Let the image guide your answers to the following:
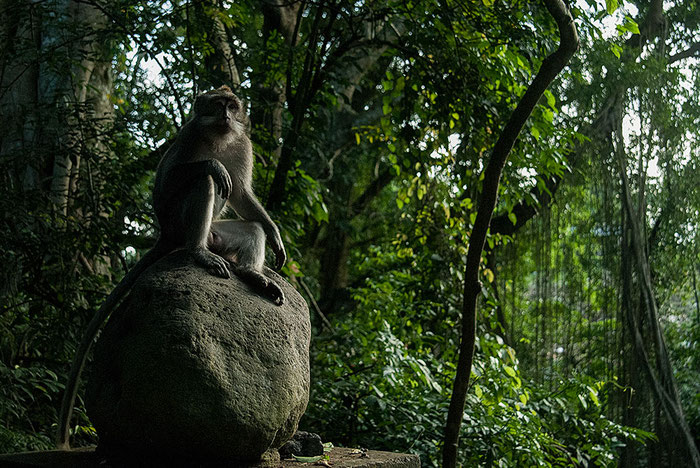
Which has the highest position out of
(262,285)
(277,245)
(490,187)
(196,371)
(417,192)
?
(417,192)

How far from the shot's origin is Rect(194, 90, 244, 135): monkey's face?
3.75 meters

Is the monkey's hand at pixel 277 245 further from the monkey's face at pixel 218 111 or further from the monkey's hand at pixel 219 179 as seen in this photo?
the monkey's face at pixel 218 111

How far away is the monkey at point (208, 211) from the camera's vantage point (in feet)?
11.0

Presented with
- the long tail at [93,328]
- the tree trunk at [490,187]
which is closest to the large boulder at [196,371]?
the long tail at [93,328]

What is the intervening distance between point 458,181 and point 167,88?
271 centimetres

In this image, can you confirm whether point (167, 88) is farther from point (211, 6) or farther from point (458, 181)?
point (458, 181)

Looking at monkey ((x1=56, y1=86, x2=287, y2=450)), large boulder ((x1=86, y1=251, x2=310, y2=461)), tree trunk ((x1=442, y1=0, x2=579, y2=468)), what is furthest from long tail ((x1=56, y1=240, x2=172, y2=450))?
tree trunk ((x1=442, y1=0, x2=579, y2=468))

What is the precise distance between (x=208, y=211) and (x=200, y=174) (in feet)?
0.68

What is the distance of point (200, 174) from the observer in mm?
3479

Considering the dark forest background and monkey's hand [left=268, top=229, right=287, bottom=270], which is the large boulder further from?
the dark forest background

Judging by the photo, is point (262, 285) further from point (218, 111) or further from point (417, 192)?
point (417, 192)

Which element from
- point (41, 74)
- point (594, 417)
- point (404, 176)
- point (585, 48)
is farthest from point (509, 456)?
point (41, 74)

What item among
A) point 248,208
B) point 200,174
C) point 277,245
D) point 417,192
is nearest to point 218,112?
point 200,174

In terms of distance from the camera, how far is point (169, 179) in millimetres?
3582
